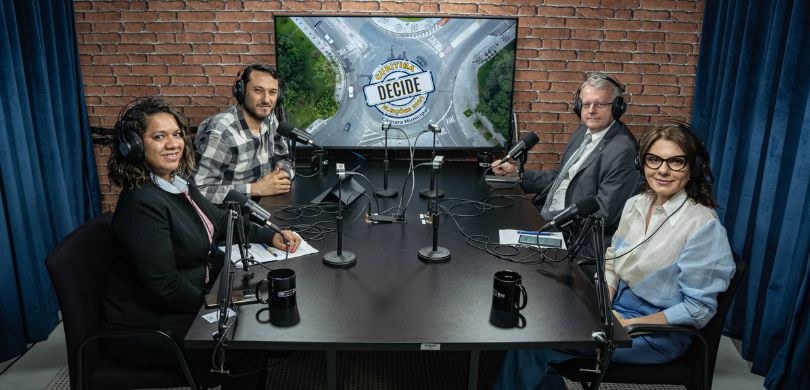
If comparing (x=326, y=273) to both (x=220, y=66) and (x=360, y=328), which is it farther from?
(x=220, y=66)

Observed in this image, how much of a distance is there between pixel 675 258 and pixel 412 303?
948 mm

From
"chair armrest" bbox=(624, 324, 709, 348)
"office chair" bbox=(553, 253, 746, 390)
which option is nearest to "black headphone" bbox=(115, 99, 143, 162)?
"office chair" bbox=(553, 253, 746, 390)

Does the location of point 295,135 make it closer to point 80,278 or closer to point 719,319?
point 80,278

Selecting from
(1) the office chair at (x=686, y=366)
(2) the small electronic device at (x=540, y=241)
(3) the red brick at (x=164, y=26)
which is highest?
(3) the red brick at (x=164, y=26)

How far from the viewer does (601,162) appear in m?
2.81

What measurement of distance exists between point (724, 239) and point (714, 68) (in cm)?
202

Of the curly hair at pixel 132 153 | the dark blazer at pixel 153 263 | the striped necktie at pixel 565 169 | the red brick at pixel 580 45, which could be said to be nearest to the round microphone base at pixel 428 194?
the striped necktie at pixel 565 169

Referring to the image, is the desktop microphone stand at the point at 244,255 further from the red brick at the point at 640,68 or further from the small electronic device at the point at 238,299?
the red brick at the point at 640,68

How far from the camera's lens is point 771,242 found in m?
2.89

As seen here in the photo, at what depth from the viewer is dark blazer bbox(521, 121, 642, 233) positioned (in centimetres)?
271

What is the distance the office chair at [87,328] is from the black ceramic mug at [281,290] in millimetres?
333

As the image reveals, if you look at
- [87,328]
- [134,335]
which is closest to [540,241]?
[134,335]

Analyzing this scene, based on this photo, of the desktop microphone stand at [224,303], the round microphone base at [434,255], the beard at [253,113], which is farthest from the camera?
the beard at [253,113]

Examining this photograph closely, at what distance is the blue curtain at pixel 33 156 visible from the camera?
275 cm
